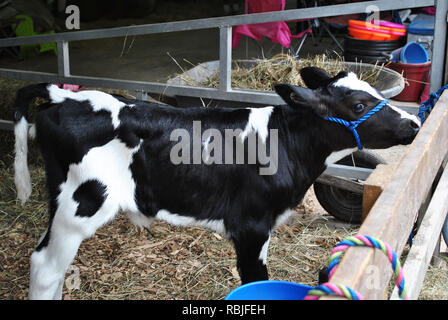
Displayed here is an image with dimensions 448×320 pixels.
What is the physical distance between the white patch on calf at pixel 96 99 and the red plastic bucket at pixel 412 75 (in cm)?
415

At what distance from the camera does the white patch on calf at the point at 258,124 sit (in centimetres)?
299

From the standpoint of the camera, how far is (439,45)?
3.55 metres

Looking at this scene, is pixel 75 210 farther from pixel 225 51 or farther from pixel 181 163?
pixel 225 51

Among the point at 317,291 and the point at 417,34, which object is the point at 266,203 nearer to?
the point at 317,291

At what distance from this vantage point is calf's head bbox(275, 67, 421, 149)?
2.83 m

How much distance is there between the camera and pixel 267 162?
295 cm

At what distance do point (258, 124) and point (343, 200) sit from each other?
65.1 inches

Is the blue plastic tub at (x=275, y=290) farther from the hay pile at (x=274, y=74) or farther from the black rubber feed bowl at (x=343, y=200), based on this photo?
the hay pile at (x=274, y=74)

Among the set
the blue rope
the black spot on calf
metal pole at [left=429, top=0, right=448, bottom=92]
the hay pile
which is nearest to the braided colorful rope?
the black spot on calf

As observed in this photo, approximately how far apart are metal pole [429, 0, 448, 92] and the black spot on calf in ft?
6.93

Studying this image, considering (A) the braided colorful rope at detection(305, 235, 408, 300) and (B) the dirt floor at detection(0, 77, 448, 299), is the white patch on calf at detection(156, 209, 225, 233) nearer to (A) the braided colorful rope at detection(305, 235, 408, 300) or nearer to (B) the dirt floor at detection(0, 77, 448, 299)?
(B) the dirt floor at detection(0, 77, 448, 299)

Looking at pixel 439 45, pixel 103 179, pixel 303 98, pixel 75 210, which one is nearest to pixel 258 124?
pixel 303 98
